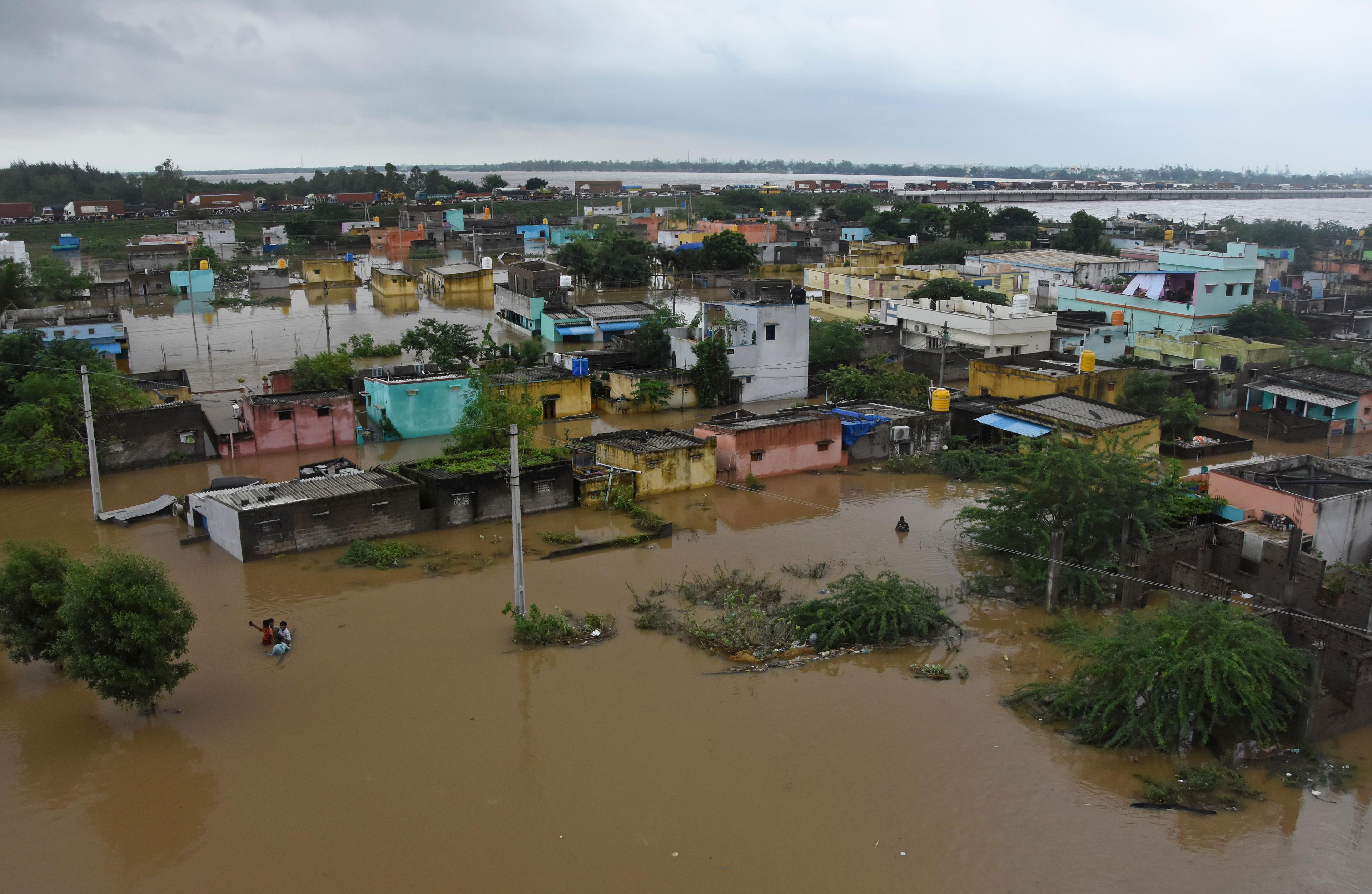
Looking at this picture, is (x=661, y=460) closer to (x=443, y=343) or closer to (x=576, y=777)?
(x=576, y=777)

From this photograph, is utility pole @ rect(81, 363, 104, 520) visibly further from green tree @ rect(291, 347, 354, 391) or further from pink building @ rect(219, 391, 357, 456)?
green tree @ rect(291, 347, 354, 391)

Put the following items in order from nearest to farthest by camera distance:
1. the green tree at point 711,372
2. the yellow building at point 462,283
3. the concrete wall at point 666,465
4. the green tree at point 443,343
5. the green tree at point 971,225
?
Answer: the concrete wall at point 666,465, the green tree at point 711,372, the green tree at point 443,343, the yellow building at point 462,283, the green tree at point 971,225

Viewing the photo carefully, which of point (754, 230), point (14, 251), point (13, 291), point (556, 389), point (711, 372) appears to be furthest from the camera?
point (754, 230)

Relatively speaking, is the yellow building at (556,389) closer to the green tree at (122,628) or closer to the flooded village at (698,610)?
the flooded village at (698,610)

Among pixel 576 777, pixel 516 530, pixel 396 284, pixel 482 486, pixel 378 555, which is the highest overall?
pixel 396 284

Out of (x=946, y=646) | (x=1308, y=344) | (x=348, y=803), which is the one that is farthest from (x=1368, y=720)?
(x=1308, y=344)

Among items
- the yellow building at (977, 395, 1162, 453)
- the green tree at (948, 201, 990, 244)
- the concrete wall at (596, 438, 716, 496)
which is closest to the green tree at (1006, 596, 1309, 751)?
the yellow building at (977, 395, 1162, 453)

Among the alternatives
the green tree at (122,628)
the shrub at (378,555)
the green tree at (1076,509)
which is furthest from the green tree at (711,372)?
the green tree at (122,628)

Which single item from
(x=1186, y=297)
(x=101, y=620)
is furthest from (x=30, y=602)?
(x=1186, y=297)
